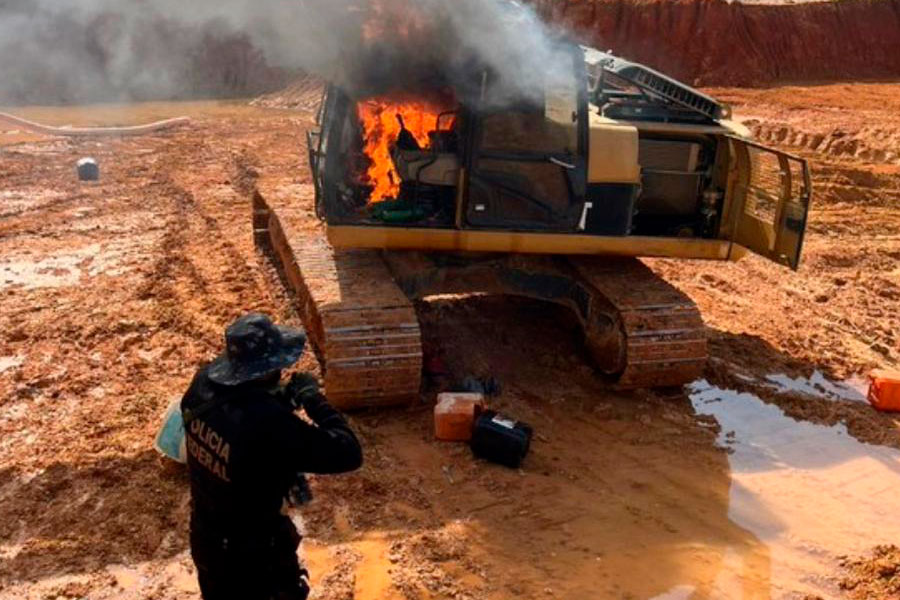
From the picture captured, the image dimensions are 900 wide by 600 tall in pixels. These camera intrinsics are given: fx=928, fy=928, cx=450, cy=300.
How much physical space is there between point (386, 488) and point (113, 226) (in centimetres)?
802

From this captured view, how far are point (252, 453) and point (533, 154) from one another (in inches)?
163

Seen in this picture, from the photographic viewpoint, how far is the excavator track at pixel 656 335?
7340 mm

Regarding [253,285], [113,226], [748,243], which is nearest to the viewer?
[748,243]

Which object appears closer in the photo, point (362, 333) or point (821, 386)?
point (362, 333)

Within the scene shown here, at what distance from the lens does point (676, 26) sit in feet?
87.8

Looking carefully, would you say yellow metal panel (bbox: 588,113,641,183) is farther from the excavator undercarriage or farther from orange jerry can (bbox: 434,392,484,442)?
orange jerry can (bbox: 434,392,484,442)

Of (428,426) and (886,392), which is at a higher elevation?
(886,392)

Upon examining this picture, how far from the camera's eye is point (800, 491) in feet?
21.5

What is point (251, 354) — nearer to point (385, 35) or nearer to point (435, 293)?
point (385, 35)

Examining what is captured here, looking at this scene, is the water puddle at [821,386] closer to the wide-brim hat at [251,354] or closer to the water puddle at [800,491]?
the water puddle at [800,491]

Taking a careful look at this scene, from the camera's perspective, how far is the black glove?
4.04m

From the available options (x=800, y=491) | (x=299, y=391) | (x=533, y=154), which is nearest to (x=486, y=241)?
(x=533, y=154)

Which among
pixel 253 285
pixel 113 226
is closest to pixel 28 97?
pixel 113 226

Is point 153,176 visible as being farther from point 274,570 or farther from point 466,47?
point 274,570
